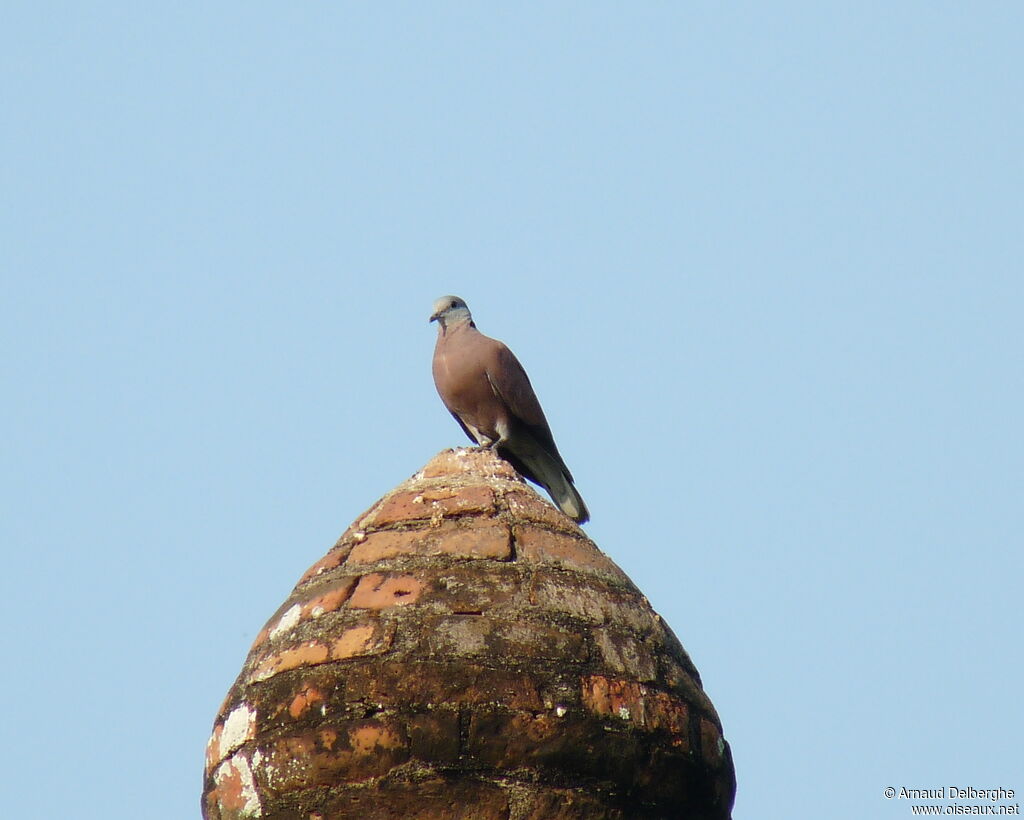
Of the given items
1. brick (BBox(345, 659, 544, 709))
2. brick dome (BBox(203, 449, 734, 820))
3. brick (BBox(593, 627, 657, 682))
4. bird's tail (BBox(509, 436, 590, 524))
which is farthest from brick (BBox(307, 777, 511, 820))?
bird's tail (BBox(509, 436, 590, 524))

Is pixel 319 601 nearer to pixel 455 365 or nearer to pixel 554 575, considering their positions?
pixel 554 575

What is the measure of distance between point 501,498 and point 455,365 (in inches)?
124

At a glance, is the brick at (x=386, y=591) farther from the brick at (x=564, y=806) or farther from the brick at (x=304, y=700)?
the brick at (x=564, y=806)

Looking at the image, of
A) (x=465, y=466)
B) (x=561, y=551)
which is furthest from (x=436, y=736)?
(x=465, y=466)

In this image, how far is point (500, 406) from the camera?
7.57 metres

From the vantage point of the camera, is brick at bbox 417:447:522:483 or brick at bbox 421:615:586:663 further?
brick at bbox 417:447:522:483

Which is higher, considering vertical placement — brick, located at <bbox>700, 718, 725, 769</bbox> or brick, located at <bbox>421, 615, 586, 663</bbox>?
brick, located at <bbox>421, 615, 586, 663</bbox>

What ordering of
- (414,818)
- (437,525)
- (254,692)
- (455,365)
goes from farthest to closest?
(455,365), (437,525), (254,692), (414,818)

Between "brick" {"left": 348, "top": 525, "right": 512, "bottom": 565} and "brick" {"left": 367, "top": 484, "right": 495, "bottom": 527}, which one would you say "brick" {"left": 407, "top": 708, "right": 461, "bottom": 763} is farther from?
"brick" {"left": 367, "top": 484, "right": 495, "bottom": 527}

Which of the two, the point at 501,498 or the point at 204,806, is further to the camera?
the point at 501,498

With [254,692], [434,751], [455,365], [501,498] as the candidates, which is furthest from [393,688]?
[455,365]

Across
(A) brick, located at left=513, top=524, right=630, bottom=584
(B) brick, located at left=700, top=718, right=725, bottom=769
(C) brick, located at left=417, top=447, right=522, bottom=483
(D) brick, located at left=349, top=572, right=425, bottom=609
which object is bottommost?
(B) brick, located at left=700, top=718, right=725, bottom=769

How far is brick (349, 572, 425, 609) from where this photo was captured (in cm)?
420

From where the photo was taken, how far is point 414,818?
380cm
